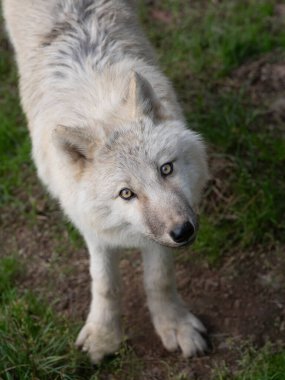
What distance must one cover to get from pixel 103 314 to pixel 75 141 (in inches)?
65.0

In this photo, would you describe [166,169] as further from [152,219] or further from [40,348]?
[40,348]

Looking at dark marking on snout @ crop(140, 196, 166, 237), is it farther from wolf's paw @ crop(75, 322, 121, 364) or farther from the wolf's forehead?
wolf's paw @ crop(75, 322, 121, 364)

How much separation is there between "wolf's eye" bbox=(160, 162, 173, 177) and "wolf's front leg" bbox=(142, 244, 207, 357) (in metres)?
1.00

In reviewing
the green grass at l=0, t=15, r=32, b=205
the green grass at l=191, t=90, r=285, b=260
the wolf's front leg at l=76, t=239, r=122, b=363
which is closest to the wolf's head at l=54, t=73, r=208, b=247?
the wolf's front leg at l=76, t=239, r=122, b=363

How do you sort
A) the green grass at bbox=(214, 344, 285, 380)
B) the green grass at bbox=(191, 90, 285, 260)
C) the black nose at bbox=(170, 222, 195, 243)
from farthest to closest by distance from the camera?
the green grass at bbox=(191, 90, 285, 260) → the green grass at bbox=(214, 344, 285, 380) → the black nose at bbox=(170, 222, 195, 243)

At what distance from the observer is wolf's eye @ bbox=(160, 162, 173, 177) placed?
4.18 meters

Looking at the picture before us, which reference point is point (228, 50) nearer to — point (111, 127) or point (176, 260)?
point (176, 260)

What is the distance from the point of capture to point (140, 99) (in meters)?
4.26

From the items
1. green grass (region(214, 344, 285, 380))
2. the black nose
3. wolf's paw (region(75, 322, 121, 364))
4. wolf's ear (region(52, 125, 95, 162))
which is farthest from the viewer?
wolf's paw (region(75, 322, 121, 364))

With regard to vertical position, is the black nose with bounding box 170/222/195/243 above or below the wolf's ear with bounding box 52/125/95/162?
below

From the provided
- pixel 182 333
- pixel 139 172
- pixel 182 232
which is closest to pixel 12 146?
pixel 182 333

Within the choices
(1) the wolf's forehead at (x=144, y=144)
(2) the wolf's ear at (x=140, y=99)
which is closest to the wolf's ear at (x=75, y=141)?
(1) the wolf's forehead at (x=144, y=144)

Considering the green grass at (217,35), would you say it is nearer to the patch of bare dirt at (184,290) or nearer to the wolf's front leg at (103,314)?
the patch of bare dirt at (184,290)

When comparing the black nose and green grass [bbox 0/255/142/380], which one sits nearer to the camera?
the black nose
